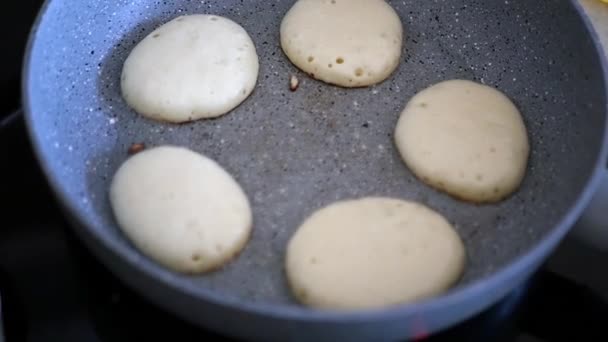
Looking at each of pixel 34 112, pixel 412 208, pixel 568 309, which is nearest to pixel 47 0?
pixel 34 112

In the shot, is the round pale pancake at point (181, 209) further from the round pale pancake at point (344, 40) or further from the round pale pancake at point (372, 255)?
the round pale pancake at point (344, 40)

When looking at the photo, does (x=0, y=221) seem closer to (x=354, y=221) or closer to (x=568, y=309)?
(x=354, y=221)

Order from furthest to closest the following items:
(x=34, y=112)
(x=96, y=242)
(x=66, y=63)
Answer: (x=66, y=63), (x=34, y=112), (x=96, y=242)

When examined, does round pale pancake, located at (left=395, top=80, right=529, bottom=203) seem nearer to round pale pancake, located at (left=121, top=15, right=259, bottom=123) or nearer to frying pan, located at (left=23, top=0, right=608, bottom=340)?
frying pan, located at (left=23, top=0, right=608, bottom=340)

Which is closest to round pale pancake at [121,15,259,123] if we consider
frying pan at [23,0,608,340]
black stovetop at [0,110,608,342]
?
frying pan at [23,0,608,340]

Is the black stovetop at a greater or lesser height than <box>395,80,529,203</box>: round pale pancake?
lesser

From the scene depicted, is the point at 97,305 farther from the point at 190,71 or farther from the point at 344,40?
the point at 344,40

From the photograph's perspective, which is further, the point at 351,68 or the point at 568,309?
the point at 351,68
